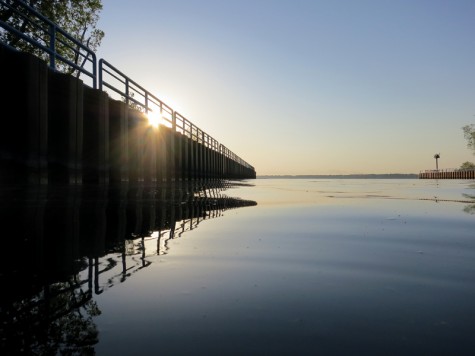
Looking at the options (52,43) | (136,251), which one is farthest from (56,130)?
(136,251)

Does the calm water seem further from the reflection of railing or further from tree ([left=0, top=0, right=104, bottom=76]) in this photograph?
tree ([left=0, top=0, right=104, bottom=76])

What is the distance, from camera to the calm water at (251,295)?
3.62 ft

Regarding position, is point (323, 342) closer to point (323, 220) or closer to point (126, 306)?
point (126, 306)

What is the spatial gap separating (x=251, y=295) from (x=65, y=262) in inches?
43.4

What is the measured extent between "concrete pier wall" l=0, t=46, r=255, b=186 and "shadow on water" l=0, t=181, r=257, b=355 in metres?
2.15

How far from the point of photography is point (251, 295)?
159 cm

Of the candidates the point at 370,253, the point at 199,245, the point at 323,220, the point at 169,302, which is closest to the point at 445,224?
the point at 323,220

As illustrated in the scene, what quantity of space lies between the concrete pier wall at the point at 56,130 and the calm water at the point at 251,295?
3.92 meters

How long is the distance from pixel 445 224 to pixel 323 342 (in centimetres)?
380

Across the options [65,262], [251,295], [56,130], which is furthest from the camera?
[56,130]

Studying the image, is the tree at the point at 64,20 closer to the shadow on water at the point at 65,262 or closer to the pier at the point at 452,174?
the shadow on water at the point at 65,262

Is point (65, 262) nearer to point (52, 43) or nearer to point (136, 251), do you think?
point (136, 251)

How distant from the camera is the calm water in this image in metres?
1.10

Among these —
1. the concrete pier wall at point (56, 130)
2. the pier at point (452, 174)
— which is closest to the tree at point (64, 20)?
the concrete pier wall at point (56, 130)
